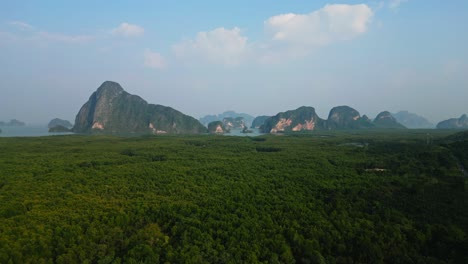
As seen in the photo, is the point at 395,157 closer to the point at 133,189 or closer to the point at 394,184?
the point at 394,184

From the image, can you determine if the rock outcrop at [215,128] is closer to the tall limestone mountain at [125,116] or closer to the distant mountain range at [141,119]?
the distant mountain range at [141,119]

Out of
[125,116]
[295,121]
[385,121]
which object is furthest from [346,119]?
[125,116]

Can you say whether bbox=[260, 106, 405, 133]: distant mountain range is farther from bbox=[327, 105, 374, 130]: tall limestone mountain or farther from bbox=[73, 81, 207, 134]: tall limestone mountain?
bbox=[73, 81, 207, 134]: tall limestone mountain

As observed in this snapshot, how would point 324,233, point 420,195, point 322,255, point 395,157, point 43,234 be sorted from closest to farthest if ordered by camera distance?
point 43,234 < point 322,255 < point 324,233 < point 420,195 < point 395,157

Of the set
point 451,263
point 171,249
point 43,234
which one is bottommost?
point 451,263

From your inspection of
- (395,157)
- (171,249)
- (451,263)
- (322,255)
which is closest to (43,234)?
(171,249)

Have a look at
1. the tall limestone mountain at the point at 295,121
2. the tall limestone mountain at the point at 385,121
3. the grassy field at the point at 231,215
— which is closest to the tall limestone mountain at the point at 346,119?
the tall limestone mountain at the point at 295,121

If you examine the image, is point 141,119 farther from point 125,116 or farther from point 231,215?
point 231,215
